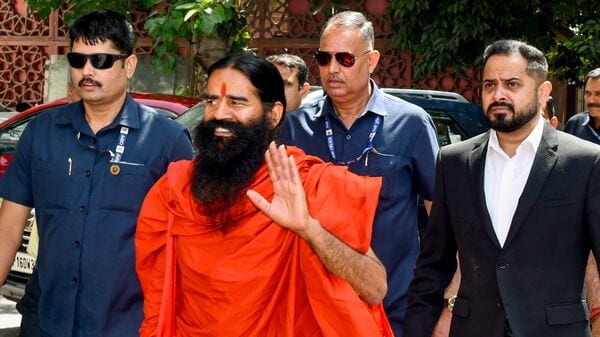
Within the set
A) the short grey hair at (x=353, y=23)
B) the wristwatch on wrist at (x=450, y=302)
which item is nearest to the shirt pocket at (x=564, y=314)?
the wristwatch on wrist at (x=450, y=302)

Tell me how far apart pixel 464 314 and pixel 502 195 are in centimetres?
48

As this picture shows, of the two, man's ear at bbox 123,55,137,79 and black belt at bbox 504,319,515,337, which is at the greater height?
man's ear at bbox 123,55,137,79

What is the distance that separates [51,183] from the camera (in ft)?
15.0

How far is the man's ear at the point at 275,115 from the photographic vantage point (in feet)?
13.3

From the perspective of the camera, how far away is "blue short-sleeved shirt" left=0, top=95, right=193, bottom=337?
14.6 feet

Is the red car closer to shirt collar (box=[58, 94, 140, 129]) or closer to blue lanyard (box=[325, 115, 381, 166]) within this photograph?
blue lanyard (box=[325, 115, 381, 166])

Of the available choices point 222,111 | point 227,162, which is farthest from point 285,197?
point 222,111

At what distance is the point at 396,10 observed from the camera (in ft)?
45.8

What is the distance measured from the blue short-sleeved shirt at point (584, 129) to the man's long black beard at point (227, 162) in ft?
15.8

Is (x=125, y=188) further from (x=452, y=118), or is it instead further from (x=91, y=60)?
(x=452, y=118)

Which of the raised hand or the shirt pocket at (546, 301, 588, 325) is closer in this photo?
the raised hand

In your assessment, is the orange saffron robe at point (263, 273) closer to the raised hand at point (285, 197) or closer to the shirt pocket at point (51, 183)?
the raised hand at point (285, 197)

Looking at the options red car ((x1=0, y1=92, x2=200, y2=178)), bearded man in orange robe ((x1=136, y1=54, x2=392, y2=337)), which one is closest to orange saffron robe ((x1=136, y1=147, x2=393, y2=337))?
bearded man in orange robe ((x1=136, y1=54, x2=392, y2=337))

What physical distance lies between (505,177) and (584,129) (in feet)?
14.4
